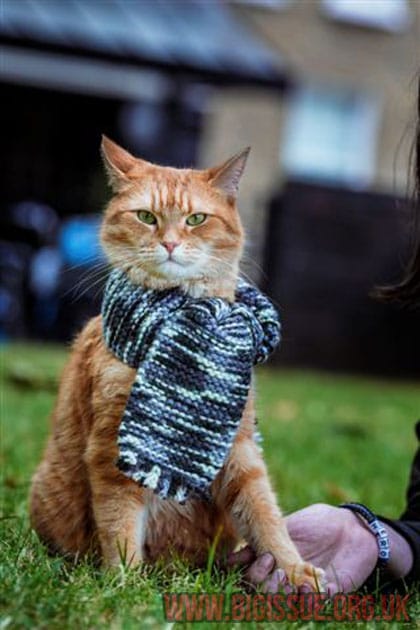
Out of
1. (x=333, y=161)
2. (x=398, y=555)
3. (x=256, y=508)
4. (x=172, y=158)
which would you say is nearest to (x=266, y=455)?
(x=398, y=555)

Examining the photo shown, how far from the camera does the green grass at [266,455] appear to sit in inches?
87.3

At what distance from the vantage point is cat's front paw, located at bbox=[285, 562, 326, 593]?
2514 mm

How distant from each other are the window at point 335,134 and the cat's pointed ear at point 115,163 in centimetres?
1286

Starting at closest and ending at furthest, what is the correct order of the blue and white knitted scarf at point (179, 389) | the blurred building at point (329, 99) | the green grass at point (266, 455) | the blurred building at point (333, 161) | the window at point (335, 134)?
the green grass at point (266, 455) → the blue and white knitted scarf at point (179, 389) → the blurred building at point (333, 161) → the blurred building at point (329, 99) → the window at point (335, 134)

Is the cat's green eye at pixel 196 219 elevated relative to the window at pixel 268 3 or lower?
lower

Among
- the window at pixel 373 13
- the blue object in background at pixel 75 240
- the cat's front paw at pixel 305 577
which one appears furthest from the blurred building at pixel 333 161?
the cat's front paw at pixel 305 577

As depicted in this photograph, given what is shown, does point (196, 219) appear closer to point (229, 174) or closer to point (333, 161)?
point (229, 174)

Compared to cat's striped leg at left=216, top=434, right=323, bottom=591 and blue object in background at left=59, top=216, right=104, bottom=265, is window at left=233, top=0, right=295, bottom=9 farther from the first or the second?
cat's striped leg at left=216, top=434, right=323, bottom=591

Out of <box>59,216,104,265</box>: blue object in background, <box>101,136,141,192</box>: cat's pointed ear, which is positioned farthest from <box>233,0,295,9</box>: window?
<box>101,136,141,192</box>: cat's pointed ear

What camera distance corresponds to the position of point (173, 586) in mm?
2461

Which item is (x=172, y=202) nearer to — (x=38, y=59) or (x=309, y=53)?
(x=38, y=59)

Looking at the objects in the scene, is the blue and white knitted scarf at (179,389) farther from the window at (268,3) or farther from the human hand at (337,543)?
the window at (268,3)

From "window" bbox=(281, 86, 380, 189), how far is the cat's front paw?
1319 centimetres

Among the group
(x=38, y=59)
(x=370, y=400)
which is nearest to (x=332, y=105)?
(x=38, y=59)
